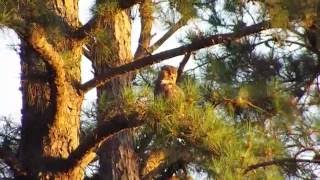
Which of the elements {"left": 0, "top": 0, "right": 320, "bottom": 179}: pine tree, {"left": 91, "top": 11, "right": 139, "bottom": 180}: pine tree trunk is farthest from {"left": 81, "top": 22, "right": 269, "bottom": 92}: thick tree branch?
{"left": 91, "top": 11, "right": 139, "bottom": 180}: pine tree trunk

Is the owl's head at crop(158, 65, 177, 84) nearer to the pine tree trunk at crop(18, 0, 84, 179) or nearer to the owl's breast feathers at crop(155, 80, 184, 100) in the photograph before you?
the owl's breast feathers at crop(155, 80, 184, 100)

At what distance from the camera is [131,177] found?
514cm

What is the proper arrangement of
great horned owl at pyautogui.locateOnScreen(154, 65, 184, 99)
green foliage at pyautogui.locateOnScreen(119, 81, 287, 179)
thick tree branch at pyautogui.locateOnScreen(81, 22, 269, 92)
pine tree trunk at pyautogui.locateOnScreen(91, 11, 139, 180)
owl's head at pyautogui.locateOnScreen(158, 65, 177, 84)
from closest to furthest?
green foliage at pyautogui.locateOnScreen(119, 81, 287, 179)
thick tree branch at pyautogui.locateOnScreen(81, 22, 269, 92)
great horned owl at pyautogui.locateOnScreen(154, 65, 184, 99)
owl's head at pyautogui.locateOnScreen(158, 65, 177, 84)
pine tree trunk at pyautogui.locateOnScreen(91, 11, 139, 180)

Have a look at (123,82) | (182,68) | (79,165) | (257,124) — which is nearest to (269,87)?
(257,124)

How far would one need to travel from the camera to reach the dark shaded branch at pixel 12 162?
291 cm

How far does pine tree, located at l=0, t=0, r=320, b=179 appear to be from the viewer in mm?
2703

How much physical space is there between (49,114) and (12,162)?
0.23 metres

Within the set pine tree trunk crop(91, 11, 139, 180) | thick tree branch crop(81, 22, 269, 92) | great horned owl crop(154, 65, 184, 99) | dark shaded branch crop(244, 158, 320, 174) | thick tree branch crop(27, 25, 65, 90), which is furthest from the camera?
pine tree trunk crop(91, 11, 139, 180)

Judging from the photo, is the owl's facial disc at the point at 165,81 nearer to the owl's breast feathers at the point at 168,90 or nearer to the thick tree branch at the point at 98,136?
the owl's breast feathers at the point at 168,90

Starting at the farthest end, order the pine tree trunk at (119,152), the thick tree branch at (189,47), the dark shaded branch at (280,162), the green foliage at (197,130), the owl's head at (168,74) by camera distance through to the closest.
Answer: the pine tree trunk at (119,152) < the owl's head at (168,74) < the dark shaded branch at (280,162) < the thick tree branch at (189,47) < the green foliage at (197,130)

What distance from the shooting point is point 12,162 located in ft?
9.54

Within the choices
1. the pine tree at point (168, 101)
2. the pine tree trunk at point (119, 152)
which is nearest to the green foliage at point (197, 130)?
the pine tree at point (168, 101)

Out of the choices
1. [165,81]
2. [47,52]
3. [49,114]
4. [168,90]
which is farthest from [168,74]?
[47,52]

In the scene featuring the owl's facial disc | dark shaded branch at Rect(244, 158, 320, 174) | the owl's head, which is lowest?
dark shaded branch at Rect(244, 158, 320, 174)
